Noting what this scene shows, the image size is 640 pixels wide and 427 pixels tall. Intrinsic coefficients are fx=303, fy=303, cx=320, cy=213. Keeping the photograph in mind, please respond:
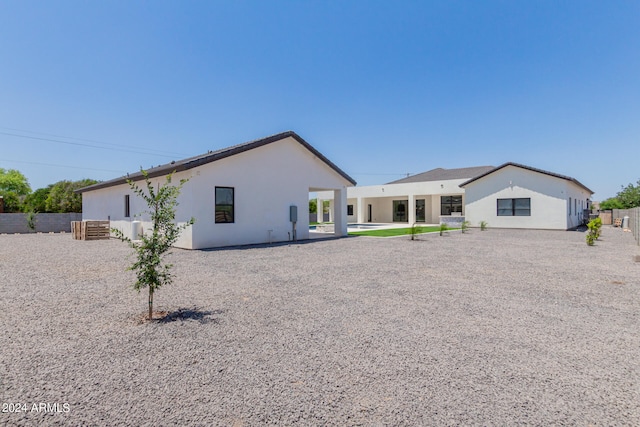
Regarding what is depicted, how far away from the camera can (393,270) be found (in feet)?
26.7

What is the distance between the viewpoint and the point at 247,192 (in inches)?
544

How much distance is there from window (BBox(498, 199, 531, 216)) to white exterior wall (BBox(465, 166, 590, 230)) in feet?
0.80

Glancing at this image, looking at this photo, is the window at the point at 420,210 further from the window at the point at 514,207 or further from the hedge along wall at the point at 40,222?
the hedge along wall at the point at 40,222

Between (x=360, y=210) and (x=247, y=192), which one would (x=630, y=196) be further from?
(x=247, y=192)

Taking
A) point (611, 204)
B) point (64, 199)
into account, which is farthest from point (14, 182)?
point (611, 204)

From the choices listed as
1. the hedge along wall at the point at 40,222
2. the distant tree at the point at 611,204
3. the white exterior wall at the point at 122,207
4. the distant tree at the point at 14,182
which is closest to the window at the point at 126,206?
the white exterior wall at the point at 122,207

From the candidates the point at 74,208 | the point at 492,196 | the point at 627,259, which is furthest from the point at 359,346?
the point at 74,208

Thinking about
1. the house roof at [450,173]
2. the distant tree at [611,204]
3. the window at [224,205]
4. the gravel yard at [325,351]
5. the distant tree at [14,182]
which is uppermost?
the distant tree at [14,182]

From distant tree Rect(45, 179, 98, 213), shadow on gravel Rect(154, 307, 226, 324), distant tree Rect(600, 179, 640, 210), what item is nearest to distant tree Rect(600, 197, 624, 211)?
distant tree Rect(600, 179, 640, 210)

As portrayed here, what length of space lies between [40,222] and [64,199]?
25.1 ft

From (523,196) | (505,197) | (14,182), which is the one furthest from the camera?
(14,182)

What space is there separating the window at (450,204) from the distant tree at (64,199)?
35715 mm

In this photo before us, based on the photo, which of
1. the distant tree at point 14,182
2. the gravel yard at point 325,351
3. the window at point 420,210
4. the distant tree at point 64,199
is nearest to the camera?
the gravel yard at point 325,351

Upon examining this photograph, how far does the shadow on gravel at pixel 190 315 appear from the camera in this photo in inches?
173
